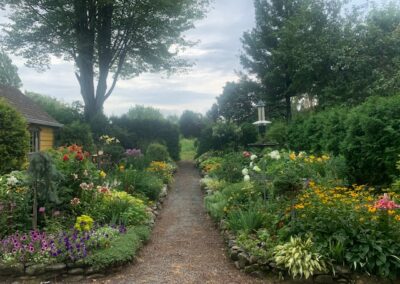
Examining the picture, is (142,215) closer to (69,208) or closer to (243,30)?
(69,208)

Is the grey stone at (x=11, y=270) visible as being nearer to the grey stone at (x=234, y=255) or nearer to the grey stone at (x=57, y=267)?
the grey stone at (x=57, y=267)

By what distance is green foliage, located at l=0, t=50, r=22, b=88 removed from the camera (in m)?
44.5

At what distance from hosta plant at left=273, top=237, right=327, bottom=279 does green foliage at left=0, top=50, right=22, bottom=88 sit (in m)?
46.9

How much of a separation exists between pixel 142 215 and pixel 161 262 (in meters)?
2.03

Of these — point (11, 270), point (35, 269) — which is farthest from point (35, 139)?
point (35, 269)

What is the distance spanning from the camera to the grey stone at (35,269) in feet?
17.0

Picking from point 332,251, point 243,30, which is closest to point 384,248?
point 332,251

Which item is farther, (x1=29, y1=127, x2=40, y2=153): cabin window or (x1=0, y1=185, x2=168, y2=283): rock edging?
(x1=29, y1=127, x2=40, y2=153): cabin window

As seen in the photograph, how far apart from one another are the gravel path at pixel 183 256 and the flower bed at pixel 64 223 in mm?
300

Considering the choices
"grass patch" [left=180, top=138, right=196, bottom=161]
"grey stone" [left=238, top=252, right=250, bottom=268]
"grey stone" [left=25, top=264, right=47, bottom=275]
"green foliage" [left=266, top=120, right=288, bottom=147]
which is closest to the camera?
"grey stone" [left=25, top=264, right=47, bottom=275]

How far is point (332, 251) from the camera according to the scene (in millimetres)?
4930

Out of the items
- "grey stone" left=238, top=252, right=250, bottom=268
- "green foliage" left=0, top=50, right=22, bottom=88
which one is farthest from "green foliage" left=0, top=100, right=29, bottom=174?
"green foliage" left=0, top=50, right=22, bottom=88

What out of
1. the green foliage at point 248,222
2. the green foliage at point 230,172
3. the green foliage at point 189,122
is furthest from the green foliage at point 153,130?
the green foliage at point 248,222

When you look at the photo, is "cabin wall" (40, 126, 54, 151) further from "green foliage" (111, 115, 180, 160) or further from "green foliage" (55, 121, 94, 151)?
"green foliage" (111, 115, 180, 160)
